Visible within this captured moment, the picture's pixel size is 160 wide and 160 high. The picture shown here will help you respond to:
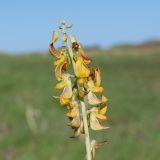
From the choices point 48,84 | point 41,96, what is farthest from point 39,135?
point 48,84

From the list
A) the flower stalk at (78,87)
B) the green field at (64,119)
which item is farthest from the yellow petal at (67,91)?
the green field at (64,119)

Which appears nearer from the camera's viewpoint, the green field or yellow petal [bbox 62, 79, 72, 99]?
yellow petal [bbox 62, 79, 72, 99]

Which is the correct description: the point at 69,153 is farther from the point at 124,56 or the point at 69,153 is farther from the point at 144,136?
the point at 124,56

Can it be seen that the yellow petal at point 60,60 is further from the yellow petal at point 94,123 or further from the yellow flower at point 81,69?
the yellow petal at point 94,123

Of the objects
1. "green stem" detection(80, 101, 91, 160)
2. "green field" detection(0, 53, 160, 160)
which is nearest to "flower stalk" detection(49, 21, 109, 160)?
"green stem" detection(80, 101, 91, 160)

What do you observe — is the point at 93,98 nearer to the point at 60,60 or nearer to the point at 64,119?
the point at 60,60

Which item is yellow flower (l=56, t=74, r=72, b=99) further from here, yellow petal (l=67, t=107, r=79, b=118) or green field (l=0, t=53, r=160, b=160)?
green field (l=0, t=53, r=160, b=160)
